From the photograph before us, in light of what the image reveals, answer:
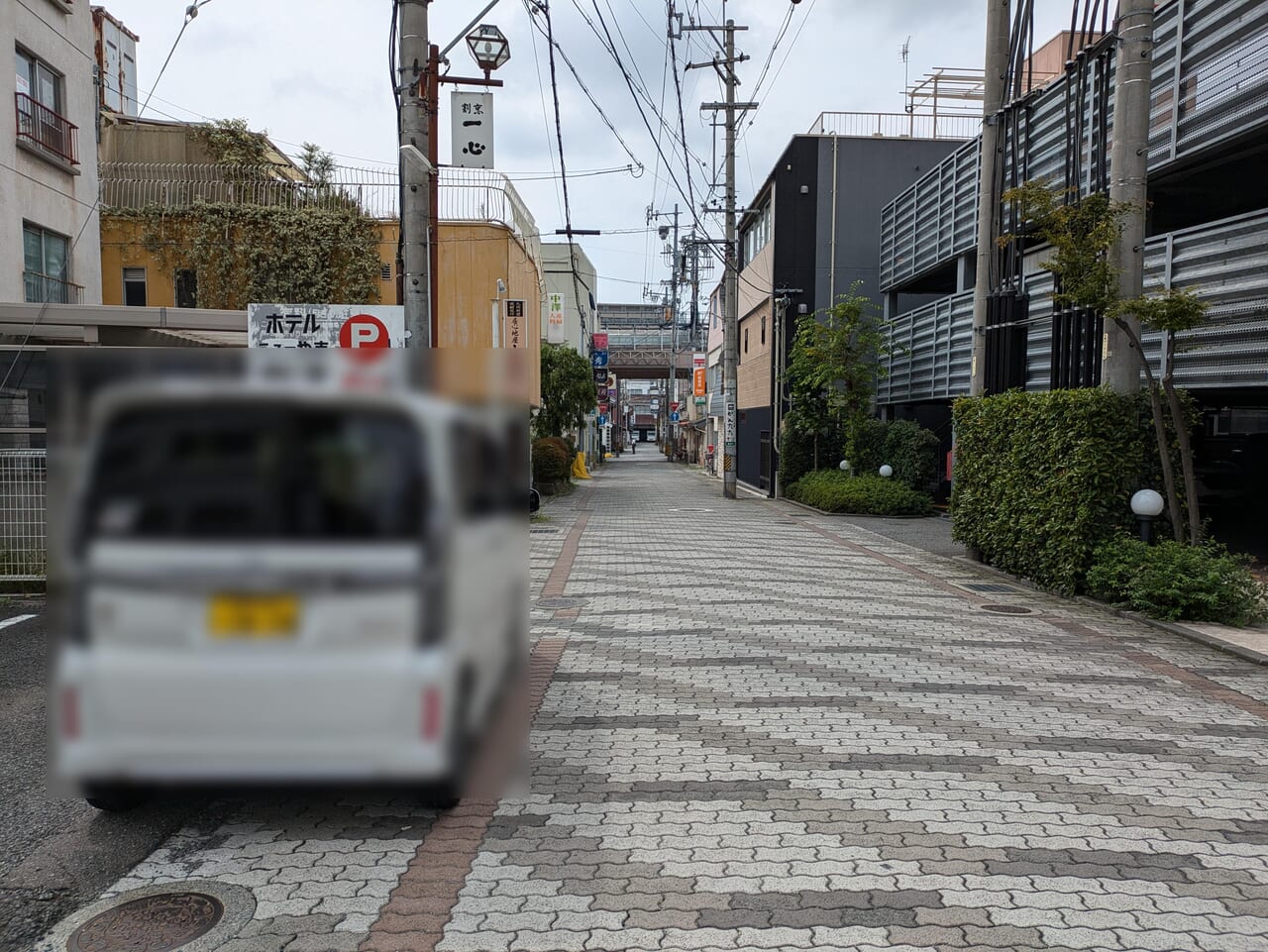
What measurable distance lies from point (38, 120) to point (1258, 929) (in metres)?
23.9

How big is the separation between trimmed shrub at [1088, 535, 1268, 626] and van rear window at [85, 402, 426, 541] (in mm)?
13481

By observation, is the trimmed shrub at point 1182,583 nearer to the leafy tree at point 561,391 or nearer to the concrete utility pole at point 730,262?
the concrete utility pole at point 730,262

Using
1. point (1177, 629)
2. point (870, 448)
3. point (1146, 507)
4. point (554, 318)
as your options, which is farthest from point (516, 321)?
point (554, 318)

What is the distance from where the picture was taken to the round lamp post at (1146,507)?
12.7 m

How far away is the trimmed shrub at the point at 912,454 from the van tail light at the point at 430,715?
99.2 feet

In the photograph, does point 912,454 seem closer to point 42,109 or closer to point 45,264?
point 45,264

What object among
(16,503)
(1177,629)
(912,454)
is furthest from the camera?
(912,454)

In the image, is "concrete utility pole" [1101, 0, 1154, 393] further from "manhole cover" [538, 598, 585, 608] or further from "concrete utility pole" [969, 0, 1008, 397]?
"manhole cover" [538, 598, 585, 608]

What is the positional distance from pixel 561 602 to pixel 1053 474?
765 centimetres

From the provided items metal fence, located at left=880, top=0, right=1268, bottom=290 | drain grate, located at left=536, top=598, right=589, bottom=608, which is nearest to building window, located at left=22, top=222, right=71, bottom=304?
drain grate, located at left=536, top=598, right=589, bottom=608

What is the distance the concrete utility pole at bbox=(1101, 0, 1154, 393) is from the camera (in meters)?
12.7

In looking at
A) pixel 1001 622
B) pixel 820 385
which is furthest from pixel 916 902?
pixel 820 385

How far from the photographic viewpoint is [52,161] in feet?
65.4

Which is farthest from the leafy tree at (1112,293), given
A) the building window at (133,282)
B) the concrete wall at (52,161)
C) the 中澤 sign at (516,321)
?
the concrete wall at (52,161)
